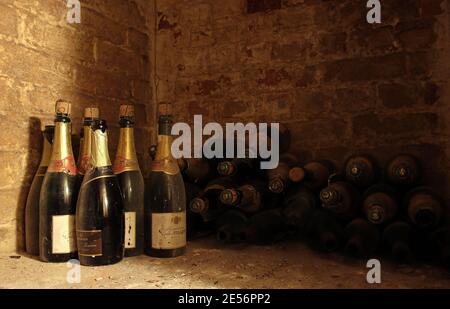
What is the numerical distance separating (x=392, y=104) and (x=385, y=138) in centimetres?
13

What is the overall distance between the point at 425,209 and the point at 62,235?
1.02m

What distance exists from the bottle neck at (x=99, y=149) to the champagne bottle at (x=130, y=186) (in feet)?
0.37

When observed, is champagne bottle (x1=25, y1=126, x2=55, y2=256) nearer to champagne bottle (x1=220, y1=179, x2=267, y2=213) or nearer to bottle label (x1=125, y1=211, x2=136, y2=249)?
bottle label (x1=125, y1=211, x2=136, y2=249)

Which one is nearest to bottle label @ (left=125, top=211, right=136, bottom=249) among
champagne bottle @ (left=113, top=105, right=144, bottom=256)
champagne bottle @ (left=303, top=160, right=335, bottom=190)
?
champagne bottle @ (left=113, top=105, right=144, bottom=256)

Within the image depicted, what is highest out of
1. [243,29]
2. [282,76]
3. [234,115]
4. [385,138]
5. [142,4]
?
[142,4]

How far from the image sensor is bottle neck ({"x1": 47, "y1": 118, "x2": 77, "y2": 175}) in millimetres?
1171

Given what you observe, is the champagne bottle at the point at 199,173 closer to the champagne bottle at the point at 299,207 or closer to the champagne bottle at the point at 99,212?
the champagne bottle at the point at 299,207

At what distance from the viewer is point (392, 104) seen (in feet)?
4.91

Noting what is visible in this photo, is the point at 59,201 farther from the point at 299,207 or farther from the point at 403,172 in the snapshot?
the point at 403,172

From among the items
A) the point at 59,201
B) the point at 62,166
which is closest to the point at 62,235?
the point at 59,201

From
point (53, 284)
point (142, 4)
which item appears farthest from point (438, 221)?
point (142, 4)

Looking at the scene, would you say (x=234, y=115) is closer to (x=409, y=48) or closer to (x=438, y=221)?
(x=409, y=48)

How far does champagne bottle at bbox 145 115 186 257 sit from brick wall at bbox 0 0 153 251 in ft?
1.31

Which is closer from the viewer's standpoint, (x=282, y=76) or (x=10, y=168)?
(x=10, y=168)
